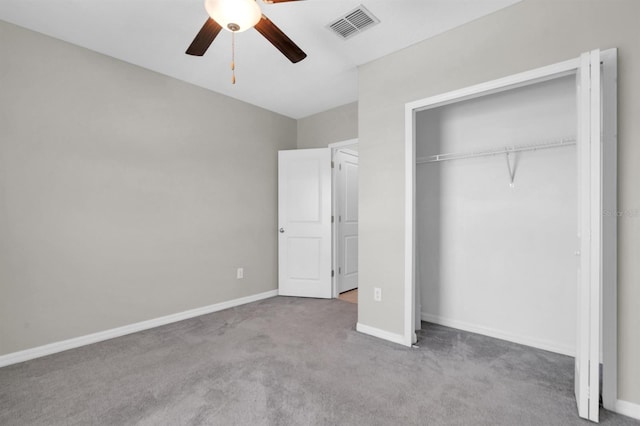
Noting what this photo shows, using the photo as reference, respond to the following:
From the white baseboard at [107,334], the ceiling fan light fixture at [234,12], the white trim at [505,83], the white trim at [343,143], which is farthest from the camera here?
the white trim at [343,143]

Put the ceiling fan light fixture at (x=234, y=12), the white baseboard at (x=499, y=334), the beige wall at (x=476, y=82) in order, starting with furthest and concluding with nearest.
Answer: the white baseboard at (x=499, y=334) < the beige wall at (x=476, y=82) < the ceiling fan light fixture at (x=234, y=12)

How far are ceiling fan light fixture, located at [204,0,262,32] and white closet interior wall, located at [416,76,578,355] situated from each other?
227 centimetres

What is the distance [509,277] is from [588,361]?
121cm

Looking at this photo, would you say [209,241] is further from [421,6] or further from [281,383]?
[421,6]

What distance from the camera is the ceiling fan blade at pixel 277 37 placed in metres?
1.74

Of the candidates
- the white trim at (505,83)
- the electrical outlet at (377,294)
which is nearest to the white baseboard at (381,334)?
the electrical outlet at (377,294)

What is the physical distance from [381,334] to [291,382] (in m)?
1.09

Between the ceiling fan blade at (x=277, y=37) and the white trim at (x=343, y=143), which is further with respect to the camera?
the white trim at (x=343, y=143)

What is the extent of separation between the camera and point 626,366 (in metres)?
1.79

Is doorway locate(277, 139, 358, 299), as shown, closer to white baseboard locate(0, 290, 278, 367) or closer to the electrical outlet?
white baseboard locate(0, 290, 278, 367)

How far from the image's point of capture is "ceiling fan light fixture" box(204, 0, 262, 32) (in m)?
1.52

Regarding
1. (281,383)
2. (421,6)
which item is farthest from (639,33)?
(281,383)

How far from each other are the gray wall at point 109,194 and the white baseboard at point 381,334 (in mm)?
1739

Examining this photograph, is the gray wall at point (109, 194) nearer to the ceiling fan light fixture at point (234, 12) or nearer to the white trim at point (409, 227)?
the ceiling fan light fixture at point (234, 12)
